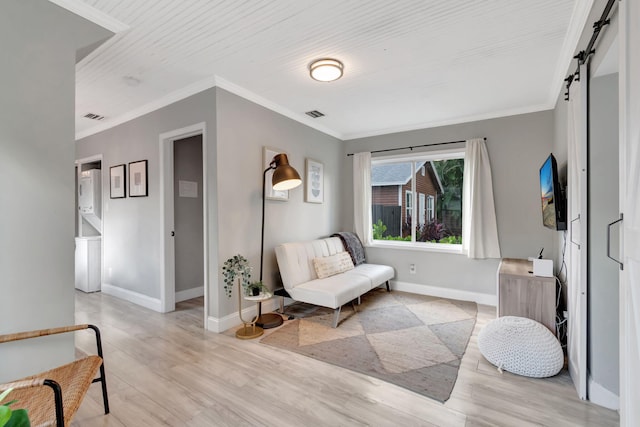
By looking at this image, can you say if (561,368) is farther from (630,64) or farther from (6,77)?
(6,77)

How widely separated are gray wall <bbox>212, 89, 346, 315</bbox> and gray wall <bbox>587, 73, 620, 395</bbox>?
2830mm

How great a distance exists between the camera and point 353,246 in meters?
4.38

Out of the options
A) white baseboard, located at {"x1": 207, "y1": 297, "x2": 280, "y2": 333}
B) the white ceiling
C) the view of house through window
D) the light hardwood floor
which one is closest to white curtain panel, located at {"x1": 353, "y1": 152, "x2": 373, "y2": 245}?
the view of house through window

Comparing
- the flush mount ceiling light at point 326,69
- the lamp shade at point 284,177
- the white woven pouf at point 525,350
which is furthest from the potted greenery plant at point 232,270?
the white woven pouf at point 525,350

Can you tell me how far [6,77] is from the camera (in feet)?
5.00

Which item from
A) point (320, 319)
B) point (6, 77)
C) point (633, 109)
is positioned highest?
point (6, 77)

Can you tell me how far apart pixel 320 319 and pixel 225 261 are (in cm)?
124

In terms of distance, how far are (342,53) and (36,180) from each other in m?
2.24

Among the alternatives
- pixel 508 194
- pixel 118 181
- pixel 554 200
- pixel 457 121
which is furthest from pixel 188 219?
pixel 508 194

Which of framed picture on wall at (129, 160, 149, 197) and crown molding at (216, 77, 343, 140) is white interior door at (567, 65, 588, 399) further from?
framed picture on wall at (129, 160, 149, 197)

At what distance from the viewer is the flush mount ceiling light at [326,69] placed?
99.3 inches

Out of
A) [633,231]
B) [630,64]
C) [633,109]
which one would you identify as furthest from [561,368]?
[630,64]

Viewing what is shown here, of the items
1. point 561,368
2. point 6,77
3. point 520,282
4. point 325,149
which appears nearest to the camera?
point 6,77

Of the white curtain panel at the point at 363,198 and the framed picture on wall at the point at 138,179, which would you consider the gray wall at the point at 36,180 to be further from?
the white curtain panel at the point at 363,198
